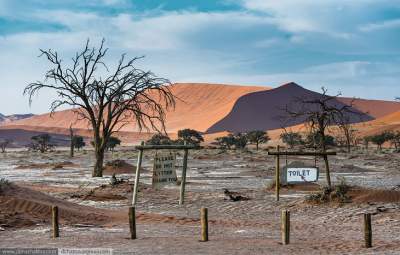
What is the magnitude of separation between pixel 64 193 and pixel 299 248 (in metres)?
13.3

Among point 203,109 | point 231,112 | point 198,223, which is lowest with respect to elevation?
point 198,223

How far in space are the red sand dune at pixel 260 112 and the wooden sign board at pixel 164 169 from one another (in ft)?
430

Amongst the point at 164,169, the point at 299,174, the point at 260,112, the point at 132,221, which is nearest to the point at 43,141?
the point at 164,169

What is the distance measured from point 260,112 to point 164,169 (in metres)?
146

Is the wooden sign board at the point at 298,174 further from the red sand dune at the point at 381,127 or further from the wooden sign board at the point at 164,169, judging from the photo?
the red sand dune at the point at 381,127

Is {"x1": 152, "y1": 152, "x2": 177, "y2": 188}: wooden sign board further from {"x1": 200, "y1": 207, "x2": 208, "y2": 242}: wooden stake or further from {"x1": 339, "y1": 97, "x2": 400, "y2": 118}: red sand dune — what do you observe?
{"x1": 339, "y1": 97, "x2": 400, "y2": 118}: red sand dune

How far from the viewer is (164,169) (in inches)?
705

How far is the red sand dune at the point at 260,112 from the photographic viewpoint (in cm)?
15393

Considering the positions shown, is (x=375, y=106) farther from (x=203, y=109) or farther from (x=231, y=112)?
(x=203, y=109)

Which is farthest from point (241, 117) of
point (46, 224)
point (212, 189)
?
point (46, 224)

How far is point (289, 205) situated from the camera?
61.0 feet

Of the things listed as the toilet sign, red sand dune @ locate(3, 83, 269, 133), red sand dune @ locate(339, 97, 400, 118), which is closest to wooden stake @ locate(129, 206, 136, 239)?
the toilet sign

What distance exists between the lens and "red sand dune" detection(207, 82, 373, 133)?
154m

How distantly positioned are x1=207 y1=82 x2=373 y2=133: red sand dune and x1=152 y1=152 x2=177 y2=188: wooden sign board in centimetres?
13113
